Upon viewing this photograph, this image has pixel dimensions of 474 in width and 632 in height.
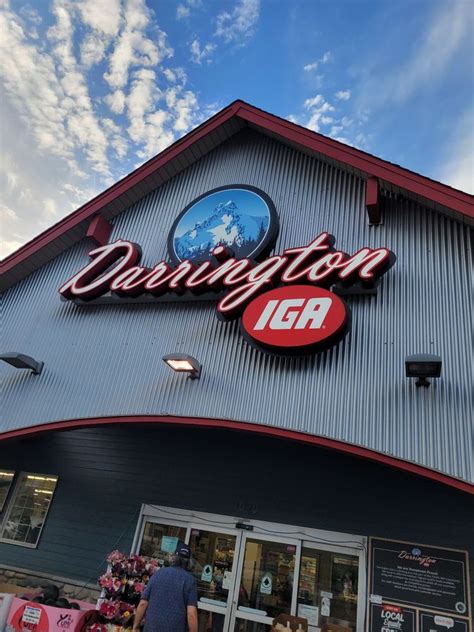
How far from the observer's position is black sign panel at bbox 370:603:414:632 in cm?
606

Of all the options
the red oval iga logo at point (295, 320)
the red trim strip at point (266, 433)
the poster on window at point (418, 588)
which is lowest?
the poster on window at point (418, 588)

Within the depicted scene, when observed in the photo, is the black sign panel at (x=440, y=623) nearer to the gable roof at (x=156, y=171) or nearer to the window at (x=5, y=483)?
the gable roof at (x=156, y=171)

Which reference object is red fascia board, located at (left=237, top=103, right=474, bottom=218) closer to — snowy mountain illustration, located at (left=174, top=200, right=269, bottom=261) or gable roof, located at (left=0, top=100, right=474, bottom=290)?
gable roof, located at (left=0, top=100, right=474, bottom=290)

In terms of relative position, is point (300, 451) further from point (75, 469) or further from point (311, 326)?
point (75, 469)

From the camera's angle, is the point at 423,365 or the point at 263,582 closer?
the point at 423,365

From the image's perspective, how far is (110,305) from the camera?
27.3 feet

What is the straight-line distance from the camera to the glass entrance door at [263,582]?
22.2 ft

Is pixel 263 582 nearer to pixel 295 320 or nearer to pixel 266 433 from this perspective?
pixel 266 433

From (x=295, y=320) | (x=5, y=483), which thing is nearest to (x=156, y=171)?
(x=295, y=320)

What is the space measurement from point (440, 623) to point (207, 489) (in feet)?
12.9

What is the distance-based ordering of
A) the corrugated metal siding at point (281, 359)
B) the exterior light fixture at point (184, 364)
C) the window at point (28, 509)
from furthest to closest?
the window at point (28, 509) → the exterior light fixture at point (184, 364) → the corrugated metal siding at point (281, 359)

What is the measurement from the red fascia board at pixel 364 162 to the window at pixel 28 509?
8222mm

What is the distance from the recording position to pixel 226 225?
27.4 ft

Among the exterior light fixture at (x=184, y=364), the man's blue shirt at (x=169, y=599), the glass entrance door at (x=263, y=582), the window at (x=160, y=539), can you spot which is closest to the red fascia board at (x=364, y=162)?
the exterior light fixture at (x=184, y=364)
